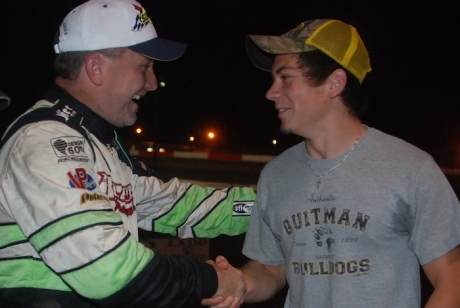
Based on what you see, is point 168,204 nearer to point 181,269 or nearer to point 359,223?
point 181,269

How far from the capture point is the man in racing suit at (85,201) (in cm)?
241

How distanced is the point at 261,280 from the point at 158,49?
141 cm

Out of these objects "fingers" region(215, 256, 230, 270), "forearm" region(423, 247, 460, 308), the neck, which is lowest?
"fingers" region(215, 256, 230, 270)

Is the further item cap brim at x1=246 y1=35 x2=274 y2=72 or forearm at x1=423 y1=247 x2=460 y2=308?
cap brim at x1=246 y1=35 x2=274 y2=72

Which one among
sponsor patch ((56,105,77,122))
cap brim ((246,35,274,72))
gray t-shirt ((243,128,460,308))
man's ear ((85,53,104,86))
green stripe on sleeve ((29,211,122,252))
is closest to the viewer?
green stripe on sleeve ((29,211,122,252))

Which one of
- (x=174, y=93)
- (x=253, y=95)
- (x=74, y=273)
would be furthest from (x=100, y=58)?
(x=174, y=93)

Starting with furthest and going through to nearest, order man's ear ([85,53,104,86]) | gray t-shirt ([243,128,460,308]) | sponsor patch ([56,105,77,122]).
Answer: man's ear ([85,53,104,86]), sponsor patch ([56,105,77,122]), gray t-shirt ([243,128,460,308])

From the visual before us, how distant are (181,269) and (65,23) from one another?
4.87 feet

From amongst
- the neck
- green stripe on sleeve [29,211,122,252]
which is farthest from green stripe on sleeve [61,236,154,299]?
the neck

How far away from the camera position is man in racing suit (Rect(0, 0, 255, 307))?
7.91 ft

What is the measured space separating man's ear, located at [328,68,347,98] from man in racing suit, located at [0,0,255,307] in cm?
94

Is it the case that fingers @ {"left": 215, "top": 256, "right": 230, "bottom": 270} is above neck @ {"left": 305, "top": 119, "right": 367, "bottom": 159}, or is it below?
below

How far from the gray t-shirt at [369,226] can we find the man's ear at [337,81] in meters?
0.27

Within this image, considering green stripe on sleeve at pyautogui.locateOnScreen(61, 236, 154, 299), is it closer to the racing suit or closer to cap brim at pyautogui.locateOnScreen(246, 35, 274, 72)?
the racing suit
